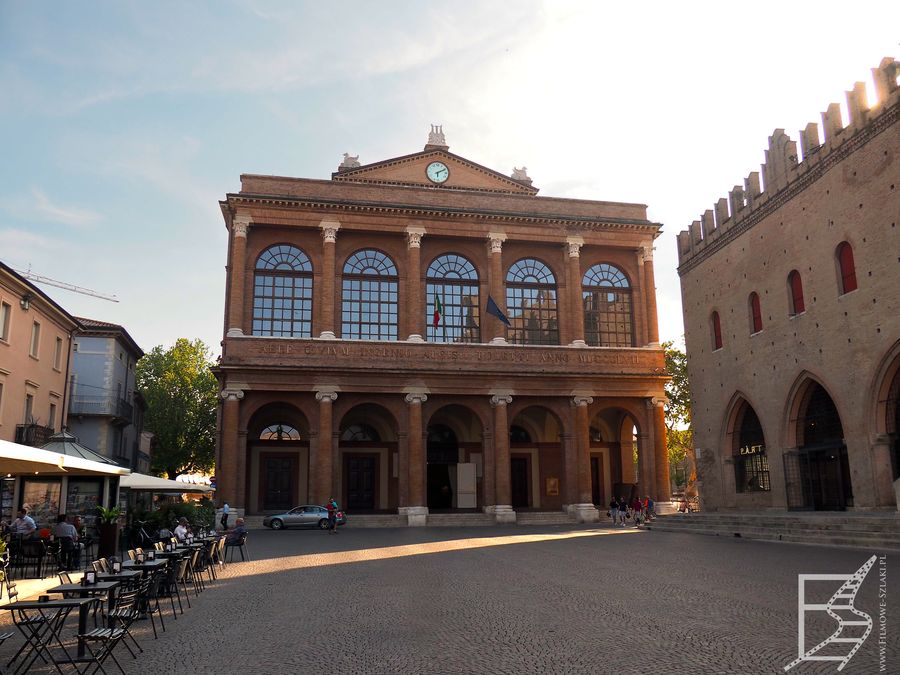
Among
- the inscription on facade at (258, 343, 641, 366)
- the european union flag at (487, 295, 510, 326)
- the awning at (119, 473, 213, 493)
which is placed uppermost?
the european union flag at (487, 295, 510, 326)

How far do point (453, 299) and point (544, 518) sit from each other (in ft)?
36.4

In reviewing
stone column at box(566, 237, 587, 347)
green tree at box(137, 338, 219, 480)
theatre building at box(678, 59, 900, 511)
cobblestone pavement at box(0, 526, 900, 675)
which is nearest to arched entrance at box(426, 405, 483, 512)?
stone column at box(566, 237, 587, 347)

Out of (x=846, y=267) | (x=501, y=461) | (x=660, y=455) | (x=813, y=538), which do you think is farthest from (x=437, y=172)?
(x=813, y=538)

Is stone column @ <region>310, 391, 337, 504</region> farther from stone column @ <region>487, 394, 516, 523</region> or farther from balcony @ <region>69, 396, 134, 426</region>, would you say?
balcony @ <region>69, 396, 134, 426</region>

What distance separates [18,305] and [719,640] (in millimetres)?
24866

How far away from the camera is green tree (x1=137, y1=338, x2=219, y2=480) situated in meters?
53.7

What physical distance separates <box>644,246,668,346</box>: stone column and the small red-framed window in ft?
21.4

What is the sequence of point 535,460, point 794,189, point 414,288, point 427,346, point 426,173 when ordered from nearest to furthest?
point 794,189, point 427,346, point 414,288, point 535,460, point 426,173

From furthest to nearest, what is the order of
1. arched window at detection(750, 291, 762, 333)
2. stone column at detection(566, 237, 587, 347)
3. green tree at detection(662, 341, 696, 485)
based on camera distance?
green tree at detection(662, 341, 696, 485), stone column at detection(566, 237, 587, 347), arched window at detection(750, 291, 762, 333)

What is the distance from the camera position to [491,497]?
108 feet

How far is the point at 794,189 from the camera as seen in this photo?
77.7ft

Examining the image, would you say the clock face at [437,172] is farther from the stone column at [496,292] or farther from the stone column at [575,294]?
the stone column at [575,294]

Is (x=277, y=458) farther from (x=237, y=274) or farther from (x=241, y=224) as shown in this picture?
(x=241, y=224)

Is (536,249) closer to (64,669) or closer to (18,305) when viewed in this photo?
(18,305)
